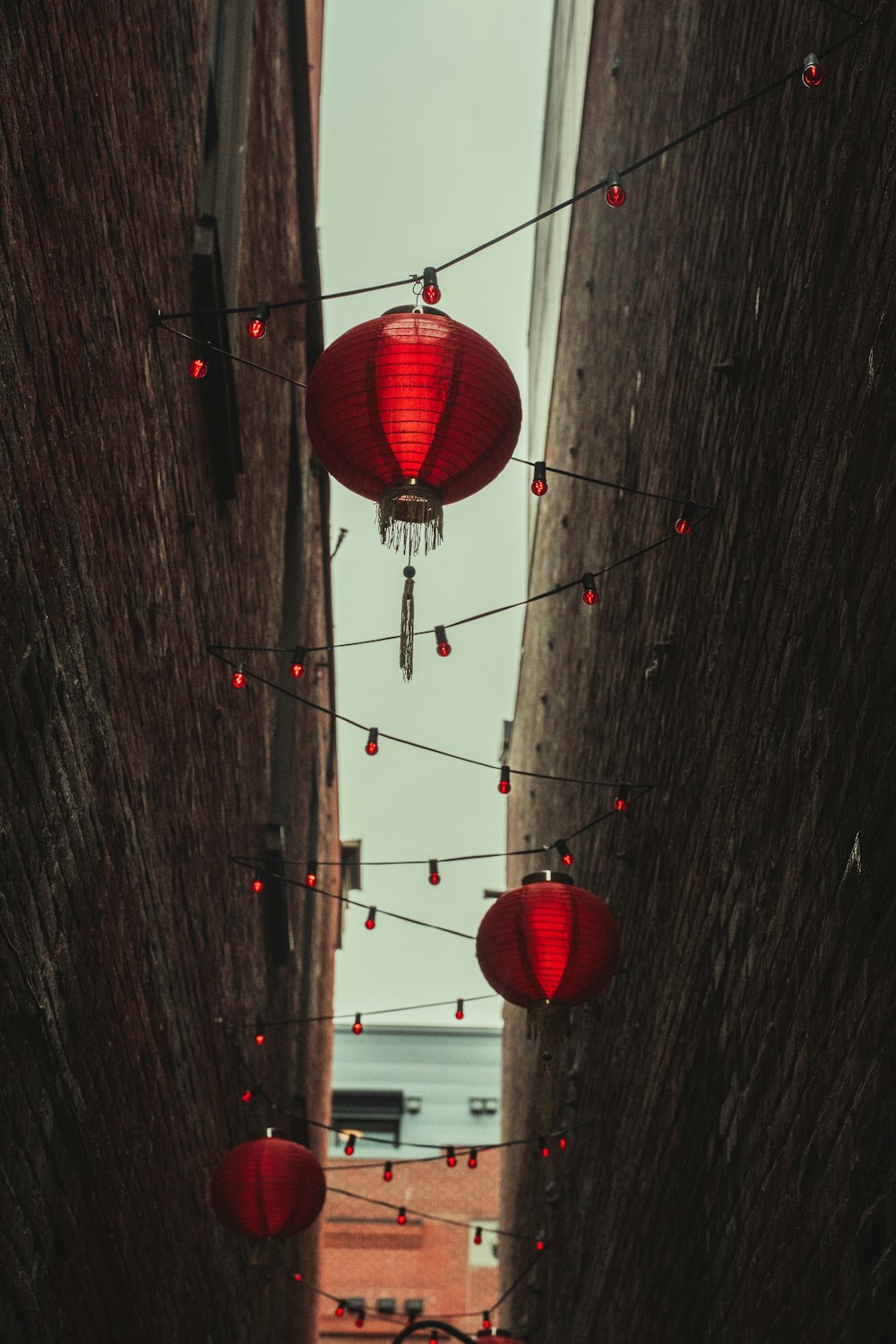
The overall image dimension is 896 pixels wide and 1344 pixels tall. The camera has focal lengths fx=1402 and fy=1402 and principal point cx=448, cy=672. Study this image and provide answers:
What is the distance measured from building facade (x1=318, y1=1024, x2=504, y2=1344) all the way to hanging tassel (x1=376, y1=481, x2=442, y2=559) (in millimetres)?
17061

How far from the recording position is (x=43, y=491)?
3.76 m

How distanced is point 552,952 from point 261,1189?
1994 millimetres

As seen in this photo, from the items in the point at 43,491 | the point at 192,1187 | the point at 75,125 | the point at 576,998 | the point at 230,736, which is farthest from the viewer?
the point at 230,736

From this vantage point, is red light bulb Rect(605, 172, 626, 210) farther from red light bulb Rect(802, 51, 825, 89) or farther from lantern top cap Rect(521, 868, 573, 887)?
lantern top cap Rect(521, 868, 573, 887)

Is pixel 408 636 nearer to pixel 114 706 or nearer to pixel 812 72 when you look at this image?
pixel 114 706

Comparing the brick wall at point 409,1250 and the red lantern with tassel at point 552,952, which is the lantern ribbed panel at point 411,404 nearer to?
the red lantern with tassel at point 552,952

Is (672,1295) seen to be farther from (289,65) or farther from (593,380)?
(289,65)

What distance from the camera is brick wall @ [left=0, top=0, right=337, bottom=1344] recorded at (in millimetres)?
3627

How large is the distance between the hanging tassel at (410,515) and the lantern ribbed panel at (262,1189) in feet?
12.4

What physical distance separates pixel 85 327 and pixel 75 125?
1.87ft

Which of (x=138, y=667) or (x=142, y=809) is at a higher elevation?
(x=138, y=667)

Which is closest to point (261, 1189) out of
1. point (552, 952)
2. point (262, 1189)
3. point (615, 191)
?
point (262, 1189)

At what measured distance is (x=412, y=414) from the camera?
4.21m

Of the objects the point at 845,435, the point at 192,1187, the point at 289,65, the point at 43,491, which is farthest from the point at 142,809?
the point at 289,65
